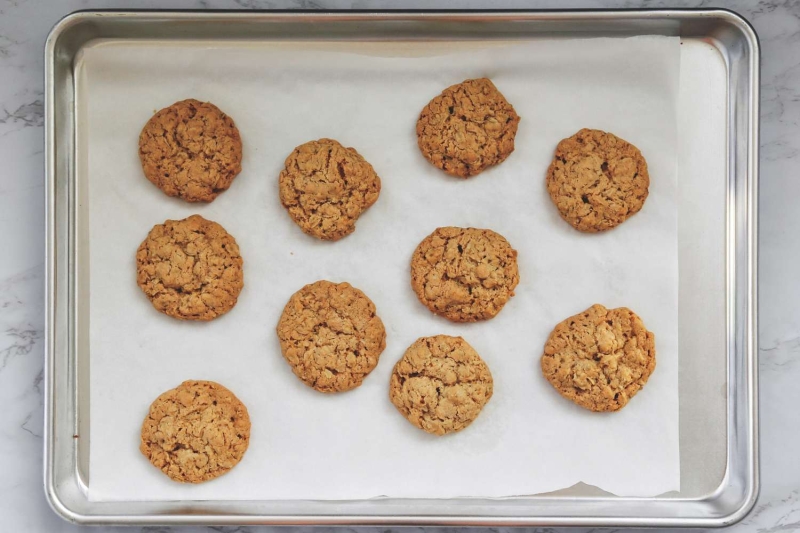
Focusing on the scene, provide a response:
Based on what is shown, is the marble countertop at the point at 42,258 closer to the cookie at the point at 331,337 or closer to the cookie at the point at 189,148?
the cookie at the point at 189,148

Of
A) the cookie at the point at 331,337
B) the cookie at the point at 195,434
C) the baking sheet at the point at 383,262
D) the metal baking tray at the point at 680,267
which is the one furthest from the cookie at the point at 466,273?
the cookie at the point at 195,434

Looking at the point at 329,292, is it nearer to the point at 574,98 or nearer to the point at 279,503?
the point at 279,503

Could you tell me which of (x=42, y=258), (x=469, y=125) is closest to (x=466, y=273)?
(x=469, y=125)

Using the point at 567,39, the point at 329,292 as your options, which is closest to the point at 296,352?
the point at 329,292

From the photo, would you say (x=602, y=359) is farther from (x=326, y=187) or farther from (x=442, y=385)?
(x=326, y=187)

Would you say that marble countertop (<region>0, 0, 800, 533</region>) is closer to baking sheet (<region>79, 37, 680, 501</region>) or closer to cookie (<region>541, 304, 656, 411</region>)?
baking sheet (<region>79, 37, 680, 501</region>)

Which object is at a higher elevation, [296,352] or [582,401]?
[296,352]
